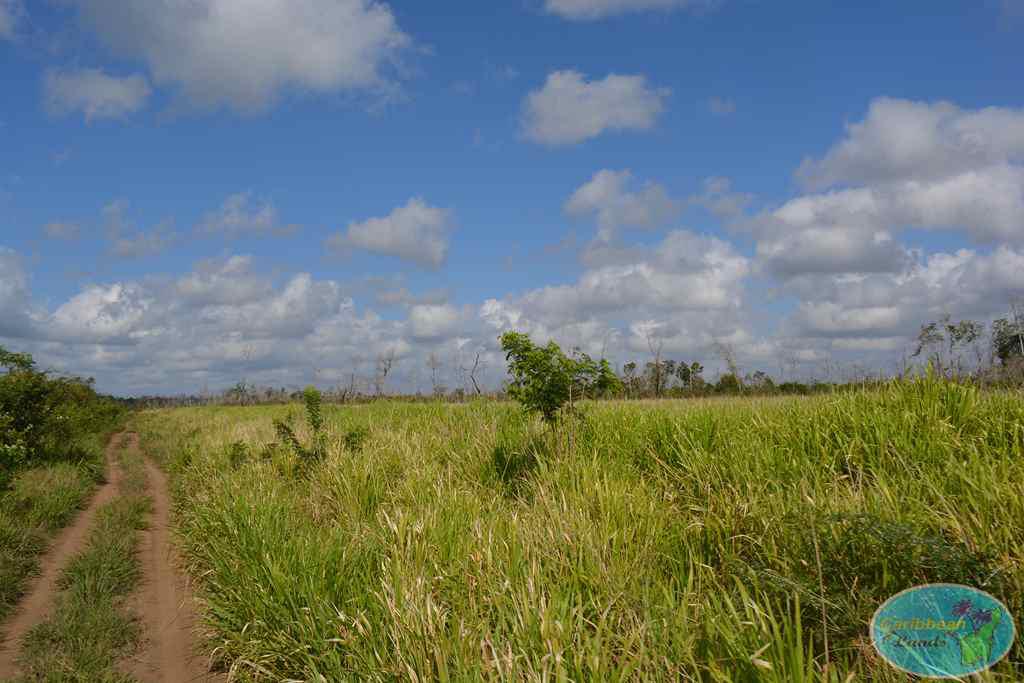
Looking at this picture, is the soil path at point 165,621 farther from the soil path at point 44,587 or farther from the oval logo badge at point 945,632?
the oval logo badge at point 945,632

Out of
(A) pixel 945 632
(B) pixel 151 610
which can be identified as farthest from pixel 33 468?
(A) pixel 945 632

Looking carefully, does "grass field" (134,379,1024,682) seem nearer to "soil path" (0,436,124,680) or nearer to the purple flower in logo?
the purple flower in logo

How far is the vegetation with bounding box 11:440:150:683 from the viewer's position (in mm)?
5031

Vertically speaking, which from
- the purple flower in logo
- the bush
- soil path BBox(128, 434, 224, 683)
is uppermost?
the bush

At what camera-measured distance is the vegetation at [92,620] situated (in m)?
5.03

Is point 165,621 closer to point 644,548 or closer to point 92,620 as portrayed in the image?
point 92,620

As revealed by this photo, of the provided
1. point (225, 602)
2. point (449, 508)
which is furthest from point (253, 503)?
point (449, 508)

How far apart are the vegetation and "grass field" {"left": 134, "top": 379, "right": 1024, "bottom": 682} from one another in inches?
31.5

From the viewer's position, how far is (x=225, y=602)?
18.1 ft

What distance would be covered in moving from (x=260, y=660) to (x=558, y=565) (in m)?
2.33

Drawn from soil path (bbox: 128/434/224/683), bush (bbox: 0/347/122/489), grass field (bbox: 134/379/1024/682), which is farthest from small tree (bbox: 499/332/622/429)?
bush (bbox: 0/347/122/489)

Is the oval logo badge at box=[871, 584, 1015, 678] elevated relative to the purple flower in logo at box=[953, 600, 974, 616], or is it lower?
lower

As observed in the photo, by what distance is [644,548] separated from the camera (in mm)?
4645

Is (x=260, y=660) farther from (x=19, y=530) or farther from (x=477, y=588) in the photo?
(x=19, y=530)
